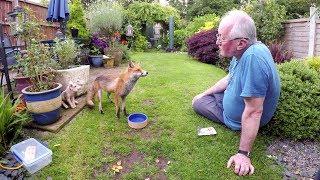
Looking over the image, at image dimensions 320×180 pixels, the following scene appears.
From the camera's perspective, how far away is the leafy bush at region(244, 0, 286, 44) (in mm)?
9312

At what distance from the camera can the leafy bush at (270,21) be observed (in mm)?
9312

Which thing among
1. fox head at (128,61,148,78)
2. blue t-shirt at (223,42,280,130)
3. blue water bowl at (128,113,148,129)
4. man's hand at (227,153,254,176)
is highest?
blue t-shirt at (223,42,280,130)

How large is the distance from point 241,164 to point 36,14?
834 centimetres

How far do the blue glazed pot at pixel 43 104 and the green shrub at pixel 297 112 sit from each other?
8.95 ft

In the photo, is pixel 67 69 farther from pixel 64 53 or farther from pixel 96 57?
pixel 96 57

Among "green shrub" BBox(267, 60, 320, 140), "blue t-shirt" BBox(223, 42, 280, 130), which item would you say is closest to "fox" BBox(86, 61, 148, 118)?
"blue t-shirt" BBox(223, 42, 280, 130)

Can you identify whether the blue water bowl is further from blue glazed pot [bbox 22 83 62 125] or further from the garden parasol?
the garden parasol

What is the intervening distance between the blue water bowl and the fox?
220 mm

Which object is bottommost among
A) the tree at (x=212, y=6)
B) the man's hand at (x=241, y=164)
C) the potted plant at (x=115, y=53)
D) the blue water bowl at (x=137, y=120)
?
the man's hand at (x=241, y=164)

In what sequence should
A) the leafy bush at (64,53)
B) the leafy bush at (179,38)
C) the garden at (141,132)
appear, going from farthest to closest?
1. the leafy bush at (179,38)
2. the leafy bush at (64,53)
3. the garden at (141,132)

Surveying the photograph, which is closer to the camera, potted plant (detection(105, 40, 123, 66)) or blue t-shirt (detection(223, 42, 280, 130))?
blue t-shirt (detection(223, 42, 280, 130))

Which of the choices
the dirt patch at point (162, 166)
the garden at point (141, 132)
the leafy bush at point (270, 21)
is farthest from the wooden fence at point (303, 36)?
the dirt patch at point (162, 166)

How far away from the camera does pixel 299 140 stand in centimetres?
366

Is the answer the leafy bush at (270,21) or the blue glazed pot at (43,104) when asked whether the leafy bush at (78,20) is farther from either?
the leafy bush at (270,21)
